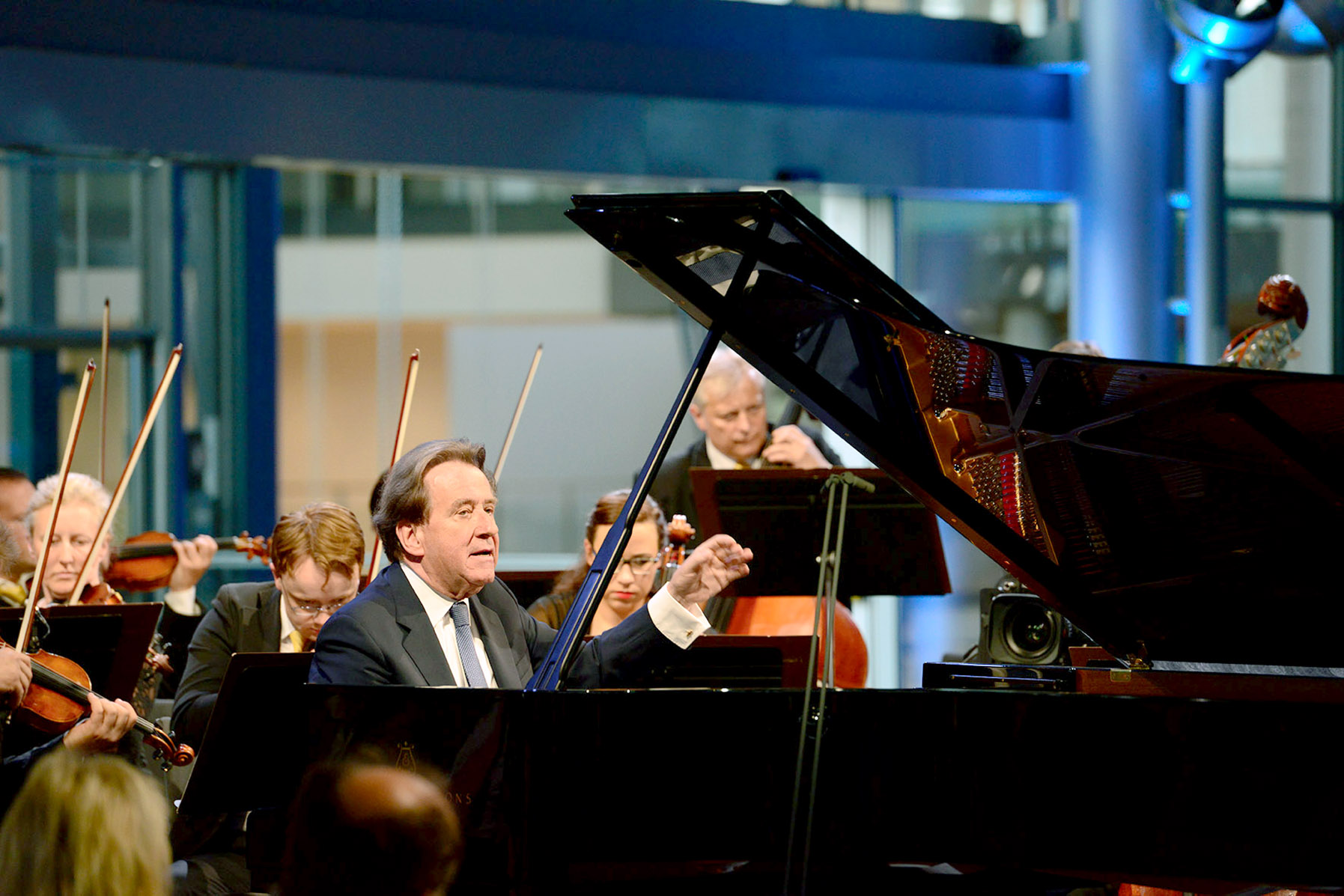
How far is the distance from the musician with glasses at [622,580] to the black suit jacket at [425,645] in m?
0.85

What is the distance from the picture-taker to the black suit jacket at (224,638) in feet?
10.9

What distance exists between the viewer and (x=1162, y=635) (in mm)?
2736

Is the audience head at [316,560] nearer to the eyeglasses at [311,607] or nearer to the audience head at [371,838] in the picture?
the eyeglasses at [311,607]

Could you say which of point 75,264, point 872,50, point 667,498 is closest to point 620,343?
point 872,50

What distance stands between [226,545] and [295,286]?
8.97 meters

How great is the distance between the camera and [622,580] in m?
3.71

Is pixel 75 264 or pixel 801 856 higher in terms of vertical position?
pixel 75 264

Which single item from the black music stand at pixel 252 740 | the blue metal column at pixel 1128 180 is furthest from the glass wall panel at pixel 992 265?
the black music stand at pixel 252 740

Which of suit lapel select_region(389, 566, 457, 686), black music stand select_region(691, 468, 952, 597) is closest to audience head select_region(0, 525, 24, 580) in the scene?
suit lapel select_region(389, 566, 457, 686)

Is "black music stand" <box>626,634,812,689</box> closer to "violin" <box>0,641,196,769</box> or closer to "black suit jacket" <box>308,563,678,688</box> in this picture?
"black suit jacket" <box>308,563,678,688</box>


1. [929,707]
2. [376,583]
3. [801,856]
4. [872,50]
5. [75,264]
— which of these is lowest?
[801,856]

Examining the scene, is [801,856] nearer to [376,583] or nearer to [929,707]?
[929,707]

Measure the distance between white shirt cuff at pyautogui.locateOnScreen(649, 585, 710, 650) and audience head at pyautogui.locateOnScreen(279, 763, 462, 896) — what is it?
135cm

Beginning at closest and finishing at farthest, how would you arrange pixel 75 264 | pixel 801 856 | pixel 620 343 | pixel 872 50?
pixel 801 856 → pixel 75 264 → pixel 872 50 → pixel 620 343
